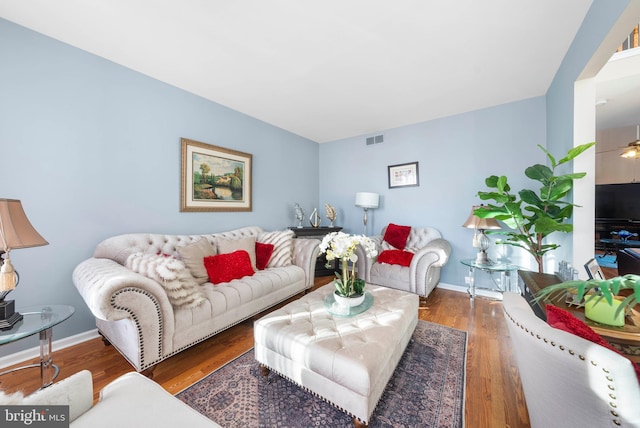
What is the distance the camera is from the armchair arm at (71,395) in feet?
2.30

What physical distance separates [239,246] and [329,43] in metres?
2.19

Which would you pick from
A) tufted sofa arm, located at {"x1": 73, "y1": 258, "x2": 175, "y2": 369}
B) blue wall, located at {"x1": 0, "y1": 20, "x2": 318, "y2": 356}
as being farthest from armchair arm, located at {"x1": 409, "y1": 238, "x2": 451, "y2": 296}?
blue wall, located at {"x1": 0, "y1": 20, "x2": 318, "y2": 356}

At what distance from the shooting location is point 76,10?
5.32ft

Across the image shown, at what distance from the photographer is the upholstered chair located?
0.55m

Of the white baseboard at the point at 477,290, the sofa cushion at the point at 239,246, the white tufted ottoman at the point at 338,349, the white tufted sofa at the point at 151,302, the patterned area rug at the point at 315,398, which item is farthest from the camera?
the white baseboard at the point at 477,290

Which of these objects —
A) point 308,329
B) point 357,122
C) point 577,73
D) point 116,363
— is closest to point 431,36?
point 577,73

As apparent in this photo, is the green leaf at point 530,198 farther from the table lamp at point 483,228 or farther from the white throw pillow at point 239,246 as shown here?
the white throw pillow at point 239,246

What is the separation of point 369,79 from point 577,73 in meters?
1.65

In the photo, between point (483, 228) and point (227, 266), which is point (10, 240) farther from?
point (483, 228)

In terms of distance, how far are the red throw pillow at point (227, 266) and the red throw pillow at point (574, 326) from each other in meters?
2.31

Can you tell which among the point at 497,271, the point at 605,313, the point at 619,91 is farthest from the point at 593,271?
the point at 619,91

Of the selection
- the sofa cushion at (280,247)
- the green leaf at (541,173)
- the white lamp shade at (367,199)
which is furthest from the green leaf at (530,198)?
the sofa cushion at (280,247)

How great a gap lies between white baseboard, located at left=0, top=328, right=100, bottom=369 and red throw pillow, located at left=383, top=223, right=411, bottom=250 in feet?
11.5

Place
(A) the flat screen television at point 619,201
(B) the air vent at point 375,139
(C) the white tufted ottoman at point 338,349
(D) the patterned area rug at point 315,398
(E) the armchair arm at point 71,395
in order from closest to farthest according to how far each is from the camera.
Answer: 1. (E) the armchair arm at point 71,395
2. (C) the white tufted ottoman at point 338,349
3. (D) the patterned area rug at point 315,398
4. (B) the air vent at point 375,139
5. (A) the flat screen television at point 619,201
